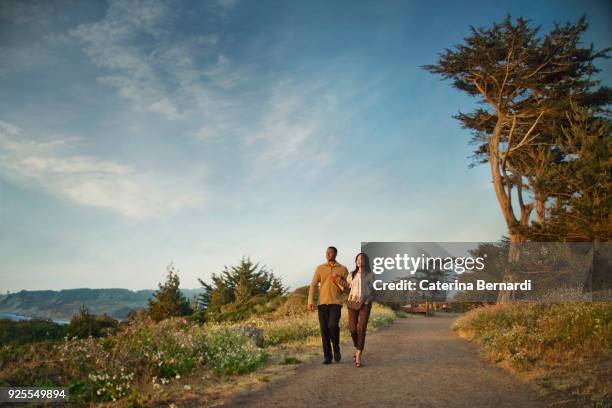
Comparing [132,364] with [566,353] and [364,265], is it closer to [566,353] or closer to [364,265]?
[364,265]

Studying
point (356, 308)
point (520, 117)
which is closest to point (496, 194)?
point (520, 117)

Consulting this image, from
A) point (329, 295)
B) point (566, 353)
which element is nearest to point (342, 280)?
point (329, 295)

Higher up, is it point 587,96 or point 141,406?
point 587,96

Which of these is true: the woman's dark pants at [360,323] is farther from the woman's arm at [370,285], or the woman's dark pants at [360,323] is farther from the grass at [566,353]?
the grass at [566,353]

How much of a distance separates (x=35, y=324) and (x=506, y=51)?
3209 centimetres

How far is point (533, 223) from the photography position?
22141 millimetres

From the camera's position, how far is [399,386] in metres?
7.58

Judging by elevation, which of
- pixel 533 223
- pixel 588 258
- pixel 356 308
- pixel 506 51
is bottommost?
pixel 356 308

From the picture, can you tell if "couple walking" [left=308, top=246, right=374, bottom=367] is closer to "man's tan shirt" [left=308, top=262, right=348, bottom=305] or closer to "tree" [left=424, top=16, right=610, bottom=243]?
"man's tan shirt" [left=308, top=262, right=348, bottom=305]

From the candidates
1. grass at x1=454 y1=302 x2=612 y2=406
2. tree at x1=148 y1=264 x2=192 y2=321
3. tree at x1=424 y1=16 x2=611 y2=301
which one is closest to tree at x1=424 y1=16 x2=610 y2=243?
tree at x1=424 y1=16 x2=611 y2=301

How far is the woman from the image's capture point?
9.62 meters

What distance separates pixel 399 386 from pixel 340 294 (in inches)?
105

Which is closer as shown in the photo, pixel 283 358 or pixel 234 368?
pixel 234 368

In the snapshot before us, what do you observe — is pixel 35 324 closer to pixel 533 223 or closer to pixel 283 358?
pixel 283 358
